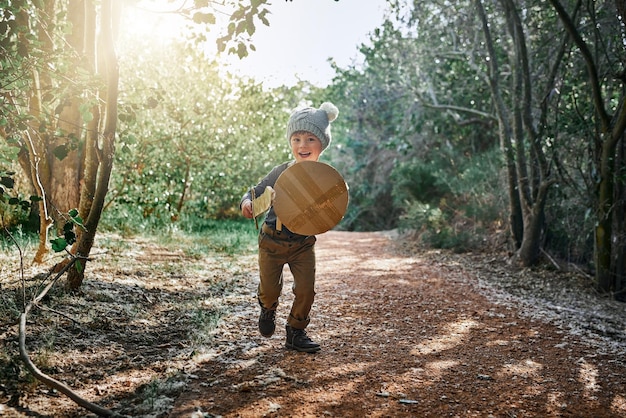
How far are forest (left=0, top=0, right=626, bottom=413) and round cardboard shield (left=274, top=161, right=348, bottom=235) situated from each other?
3.60 feet

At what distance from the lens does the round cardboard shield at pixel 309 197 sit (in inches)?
124

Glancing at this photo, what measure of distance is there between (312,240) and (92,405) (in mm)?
1701

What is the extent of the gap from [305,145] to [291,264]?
0.85 meters

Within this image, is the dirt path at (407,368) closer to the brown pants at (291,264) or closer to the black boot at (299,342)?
the black boot at (299,342)

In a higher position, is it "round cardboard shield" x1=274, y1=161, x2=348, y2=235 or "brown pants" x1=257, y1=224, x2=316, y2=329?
"round cardboard shield" x1=274, y1=161, x2=348, y2=235

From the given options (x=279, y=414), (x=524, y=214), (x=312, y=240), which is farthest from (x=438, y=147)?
(x=279, y=414)

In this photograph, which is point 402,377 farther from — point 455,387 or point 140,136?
point 140,136

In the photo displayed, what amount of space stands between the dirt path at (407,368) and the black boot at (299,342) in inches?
2.5

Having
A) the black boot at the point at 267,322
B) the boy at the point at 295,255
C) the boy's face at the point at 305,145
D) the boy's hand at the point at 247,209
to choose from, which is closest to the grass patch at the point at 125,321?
the black boot at the point at 267,322

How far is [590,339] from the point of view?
4.03m

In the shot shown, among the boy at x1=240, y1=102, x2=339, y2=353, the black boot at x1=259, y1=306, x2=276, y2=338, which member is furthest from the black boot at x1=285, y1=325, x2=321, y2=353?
the black boot at x1=259, y1=306, x2=276, y2=338

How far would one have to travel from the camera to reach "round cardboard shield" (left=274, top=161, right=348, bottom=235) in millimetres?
3156

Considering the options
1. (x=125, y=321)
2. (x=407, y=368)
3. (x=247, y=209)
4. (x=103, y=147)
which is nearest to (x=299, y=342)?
(x=407, y=368)

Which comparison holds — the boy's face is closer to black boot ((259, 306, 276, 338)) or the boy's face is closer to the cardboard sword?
the cardboard sword
